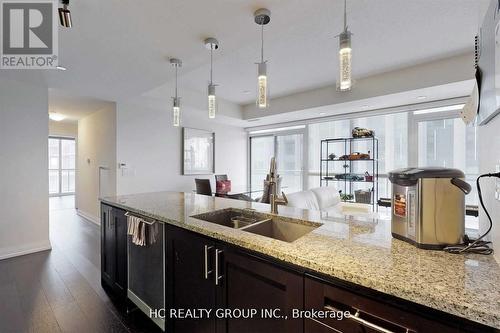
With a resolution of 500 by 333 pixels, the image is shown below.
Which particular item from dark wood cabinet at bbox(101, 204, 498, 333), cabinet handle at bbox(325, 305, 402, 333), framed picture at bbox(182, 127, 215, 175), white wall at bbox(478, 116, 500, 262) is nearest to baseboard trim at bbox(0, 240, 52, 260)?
framed picture at bbox(182, 127, 215, 175)

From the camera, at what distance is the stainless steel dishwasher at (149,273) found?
1666mm

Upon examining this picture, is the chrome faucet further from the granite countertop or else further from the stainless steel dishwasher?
the stainless steel dishwasher

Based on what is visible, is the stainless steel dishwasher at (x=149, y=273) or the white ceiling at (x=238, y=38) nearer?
the stainless steel dishwasher at (x=149, y=273)

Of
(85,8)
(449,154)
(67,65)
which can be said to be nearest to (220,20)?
(85,8)

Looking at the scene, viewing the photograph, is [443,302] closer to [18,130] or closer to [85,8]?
[85,8]

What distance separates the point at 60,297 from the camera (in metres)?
2.22

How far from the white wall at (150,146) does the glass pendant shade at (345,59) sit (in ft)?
13.0

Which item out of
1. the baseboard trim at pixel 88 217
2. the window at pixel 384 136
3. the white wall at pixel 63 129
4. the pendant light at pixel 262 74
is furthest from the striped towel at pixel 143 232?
the white wall at pixel 63 129

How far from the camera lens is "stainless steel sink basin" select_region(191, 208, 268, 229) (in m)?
1.74

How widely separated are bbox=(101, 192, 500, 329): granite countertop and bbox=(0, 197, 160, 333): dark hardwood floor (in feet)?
4.42

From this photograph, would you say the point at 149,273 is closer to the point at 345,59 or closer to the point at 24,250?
the point at 345,59

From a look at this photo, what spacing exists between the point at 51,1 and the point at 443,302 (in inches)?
109

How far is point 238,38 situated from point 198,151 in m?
3.81

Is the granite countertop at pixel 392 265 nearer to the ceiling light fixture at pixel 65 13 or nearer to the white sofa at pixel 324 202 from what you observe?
the ceiling light fixture at pixel 65 13
